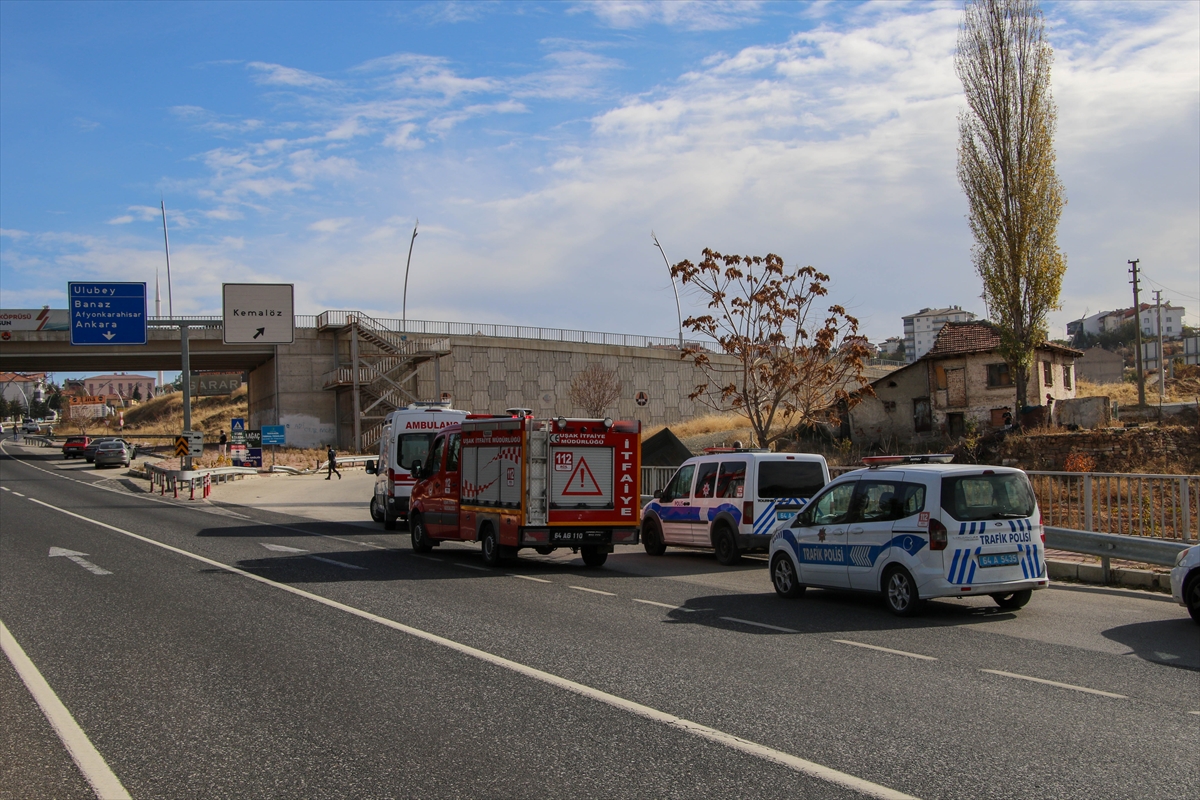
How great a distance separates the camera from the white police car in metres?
10.8

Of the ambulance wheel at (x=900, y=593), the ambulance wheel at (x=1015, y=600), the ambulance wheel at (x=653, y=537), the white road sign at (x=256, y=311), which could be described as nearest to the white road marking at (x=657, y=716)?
the ambulance wheel at (x=900, y=593)

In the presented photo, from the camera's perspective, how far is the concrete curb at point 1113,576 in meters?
12.9

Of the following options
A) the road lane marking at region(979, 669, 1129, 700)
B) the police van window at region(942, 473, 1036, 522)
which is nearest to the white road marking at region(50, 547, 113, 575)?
the police van window at region(942, 473, 1036, 522)

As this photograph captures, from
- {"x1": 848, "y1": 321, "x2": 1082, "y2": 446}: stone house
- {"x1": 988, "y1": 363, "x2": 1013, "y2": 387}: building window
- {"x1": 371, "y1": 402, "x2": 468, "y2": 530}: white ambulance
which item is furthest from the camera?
{"x1": 848, "y1": 321, "x2": 1082, "y2": 446}: stone house

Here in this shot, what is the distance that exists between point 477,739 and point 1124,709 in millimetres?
4476

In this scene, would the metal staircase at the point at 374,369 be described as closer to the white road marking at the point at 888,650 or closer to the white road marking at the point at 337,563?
the white road marking at the point at 337,563

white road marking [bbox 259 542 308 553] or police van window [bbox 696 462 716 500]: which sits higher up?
police van window [bbox 696 462 716 500]

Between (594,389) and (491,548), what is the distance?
5165 centimetres

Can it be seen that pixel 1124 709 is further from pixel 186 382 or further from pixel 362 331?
pixel 362 331

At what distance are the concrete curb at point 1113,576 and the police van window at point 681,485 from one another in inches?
244

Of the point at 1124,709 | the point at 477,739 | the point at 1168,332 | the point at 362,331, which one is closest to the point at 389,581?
the point at 477,739

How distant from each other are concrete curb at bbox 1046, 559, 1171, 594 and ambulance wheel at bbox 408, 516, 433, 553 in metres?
10.8

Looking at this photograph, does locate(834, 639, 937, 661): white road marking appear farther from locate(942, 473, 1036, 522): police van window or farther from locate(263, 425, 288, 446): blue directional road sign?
locate(263, 425, 288, 446): blue directional road sign

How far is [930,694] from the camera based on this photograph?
A: 741cm
